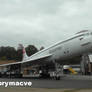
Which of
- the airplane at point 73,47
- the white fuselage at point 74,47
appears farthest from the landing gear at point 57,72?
the white fuselage at point 74,47

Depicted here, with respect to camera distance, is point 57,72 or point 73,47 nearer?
point 73,47

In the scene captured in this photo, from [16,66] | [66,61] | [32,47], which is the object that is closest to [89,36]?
[66,61]

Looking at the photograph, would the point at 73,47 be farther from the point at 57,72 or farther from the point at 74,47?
the point at 57,72

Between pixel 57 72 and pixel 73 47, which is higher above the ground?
pixel 73 47

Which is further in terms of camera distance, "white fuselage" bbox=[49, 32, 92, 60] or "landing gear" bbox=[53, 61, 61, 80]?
"landing gear" bbox=[53, 61, 61, 80]

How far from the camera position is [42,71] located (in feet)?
91.8

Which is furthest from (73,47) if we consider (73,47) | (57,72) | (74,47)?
(57,72)

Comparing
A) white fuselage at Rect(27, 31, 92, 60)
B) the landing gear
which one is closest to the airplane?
white fuselage at Rect(27, 31, 92, 60)

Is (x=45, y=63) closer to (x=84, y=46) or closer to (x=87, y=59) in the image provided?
(x=87, y=59)

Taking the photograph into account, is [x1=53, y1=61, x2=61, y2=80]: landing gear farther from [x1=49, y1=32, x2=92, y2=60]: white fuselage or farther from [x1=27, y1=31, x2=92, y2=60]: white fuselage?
[x1=49, y1=32, x2=92, y2=60]: white fuselage

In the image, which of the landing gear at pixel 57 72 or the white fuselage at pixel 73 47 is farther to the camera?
the landing gear at pixel 57 72

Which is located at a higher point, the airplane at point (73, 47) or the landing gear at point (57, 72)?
the airplane at point (73, 47)

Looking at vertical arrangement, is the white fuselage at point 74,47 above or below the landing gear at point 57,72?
above

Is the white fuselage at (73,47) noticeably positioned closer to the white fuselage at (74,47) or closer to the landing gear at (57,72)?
the white fuselage at (74,47)
